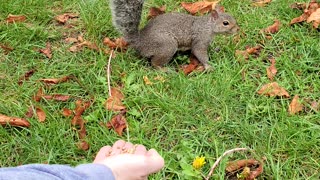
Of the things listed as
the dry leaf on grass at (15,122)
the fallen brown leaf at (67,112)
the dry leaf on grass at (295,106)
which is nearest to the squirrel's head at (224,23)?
the dry leaf on grass at (295,106)

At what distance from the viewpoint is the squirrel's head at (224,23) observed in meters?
3.39

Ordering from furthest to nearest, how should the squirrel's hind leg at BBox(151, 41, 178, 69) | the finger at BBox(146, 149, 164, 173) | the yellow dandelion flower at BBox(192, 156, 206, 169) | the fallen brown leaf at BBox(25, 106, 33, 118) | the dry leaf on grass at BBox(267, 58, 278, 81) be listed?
the squirrel's hind leg at BBox(151, 41, 178, 69) < the dry leaf on grass at BBox(267, 58, 278, 81) < the fallen brown leaf at BBox(25, 106, 33, 118) < the yellow dandelion flower at BBox(192, 156, 206, 169) < the finger at BBox(146, 149, 164, 173)

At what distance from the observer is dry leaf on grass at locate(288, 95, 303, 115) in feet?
9.36

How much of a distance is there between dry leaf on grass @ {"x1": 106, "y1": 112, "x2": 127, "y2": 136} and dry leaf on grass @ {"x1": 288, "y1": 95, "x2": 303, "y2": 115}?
876 millimetres

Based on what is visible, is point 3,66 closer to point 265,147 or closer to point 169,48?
point 169,48

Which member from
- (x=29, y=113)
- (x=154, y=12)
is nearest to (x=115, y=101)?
(x=29, y=113)

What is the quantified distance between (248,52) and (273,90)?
43cm

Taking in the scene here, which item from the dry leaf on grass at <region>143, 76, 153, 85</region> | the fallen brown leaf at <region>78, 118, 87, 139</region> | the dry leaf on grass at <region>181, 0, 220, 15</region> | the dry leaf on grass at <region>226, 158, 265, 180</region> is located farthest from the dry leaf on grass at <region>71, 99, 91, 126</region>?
the dry leaf on grass at <region>181, 0, 220, 15</region>

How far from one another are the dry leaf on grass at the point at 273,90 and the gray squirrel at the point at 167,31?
1.33ft

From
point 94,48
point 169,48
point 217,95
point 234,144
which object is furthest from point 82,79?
point 234,144

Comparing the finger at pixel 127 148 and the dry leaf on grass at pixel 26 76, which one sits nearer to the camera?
the finger at pixel 127 148

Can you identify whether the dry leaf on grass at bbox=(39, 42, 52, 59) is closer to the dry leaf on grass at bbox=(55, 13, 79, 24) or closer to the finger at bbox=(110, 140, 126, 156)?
the dry leaf on grass at bbox=(55, 13, 79, 24)

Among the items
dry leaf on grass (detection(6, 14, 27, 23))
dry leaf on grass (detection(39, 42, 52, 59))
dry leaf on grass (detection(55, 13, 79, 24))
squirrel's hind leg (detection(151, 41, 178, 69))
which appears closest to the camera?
squirrel's hind leg (detection(151, 41, 178, 69))

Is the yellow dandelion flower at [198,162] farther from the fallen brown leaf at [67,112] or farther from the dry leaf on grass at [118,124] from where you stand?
the fallen brown leaf at [67,112]
